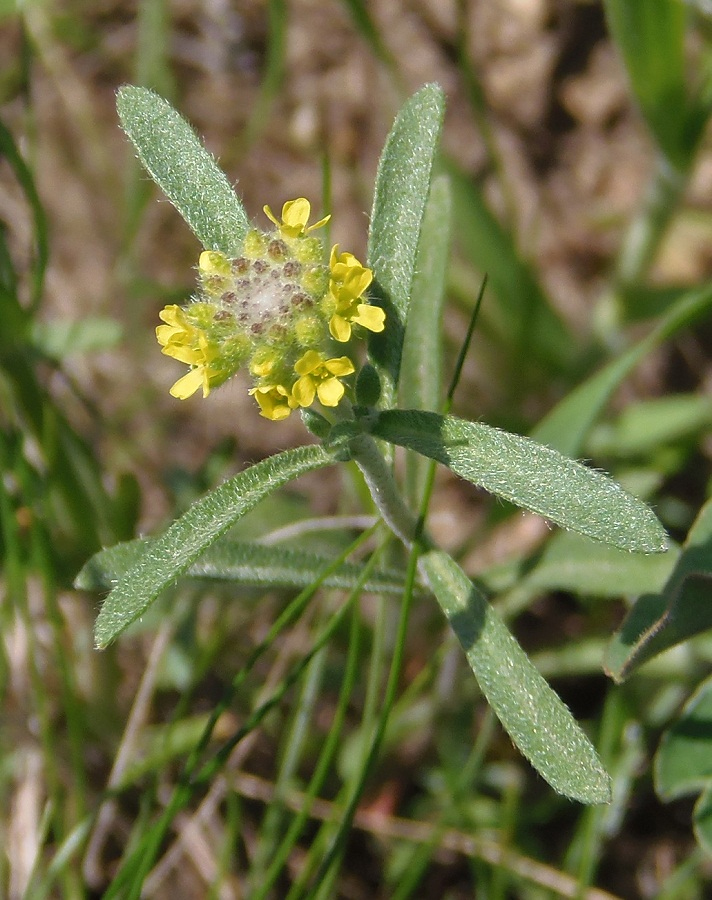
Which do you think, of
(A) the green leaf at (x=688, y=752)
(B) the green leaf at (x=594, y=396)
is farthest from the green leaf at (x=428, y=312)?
(A) the green leaf at (x=688, y=752)

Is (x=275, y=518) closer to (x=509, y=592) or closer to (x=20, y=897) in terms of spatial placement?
(x=509, y=592)

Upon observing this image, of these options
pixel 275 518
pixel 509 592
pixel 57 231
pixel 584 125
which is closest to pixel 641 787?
pixel 509 592

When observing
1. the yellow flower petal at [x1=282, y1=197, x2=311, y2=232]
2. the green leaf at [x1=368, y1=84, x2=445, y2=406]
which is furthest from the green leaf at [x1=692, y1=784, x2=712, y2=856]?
the yellow flower petal at [x1=282, y1=197, x2=311, y2=232]

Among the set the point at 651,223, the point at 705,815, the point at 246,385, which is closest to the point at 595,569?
the point at 705,815

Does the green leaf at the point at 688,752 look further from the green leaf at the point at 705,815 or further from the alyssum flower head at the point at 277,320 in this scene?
the alyssum flower head at the point at 277,320

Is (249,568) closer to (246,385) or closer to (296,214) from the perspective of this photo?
(246,385)

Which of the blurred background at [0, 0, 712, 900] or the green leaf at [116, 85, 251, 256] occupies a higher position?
the green leaf at [116, 85, 251, 256]

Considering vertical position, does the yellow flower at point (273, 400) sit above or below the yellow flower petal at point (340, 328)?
below

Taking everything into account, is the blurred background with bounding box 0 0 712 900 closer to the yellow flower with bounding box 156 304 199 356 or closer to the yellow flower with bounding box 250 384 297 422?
the yellow flower with bounding box 156 304 199 356
